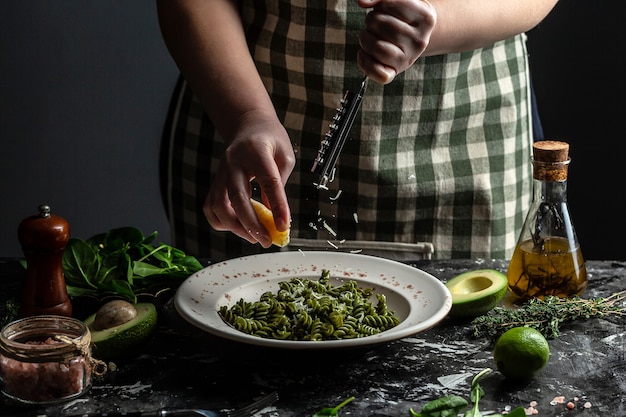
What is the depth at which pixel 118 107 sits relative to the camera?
2.55m

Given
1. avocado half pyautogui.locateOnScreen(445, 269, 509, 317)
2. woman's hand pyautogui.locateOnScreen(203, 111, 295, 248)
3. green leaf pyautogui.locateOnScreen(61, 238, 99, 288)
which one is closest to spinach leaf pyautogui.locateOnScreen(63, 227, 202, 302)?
green leaf pyautogui.locateOnScreen(61, 238, 99, 288)

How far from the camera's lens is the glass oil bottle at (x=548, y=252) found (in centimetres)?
145

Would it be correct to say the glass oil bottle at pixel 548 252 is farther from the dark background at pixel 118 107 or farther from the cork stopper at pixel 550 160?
the dark background at pixel 118 107

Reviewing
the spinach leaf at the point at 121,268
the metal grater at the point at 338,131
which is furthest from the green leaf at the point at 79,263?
the metal grater at the point at 338,131

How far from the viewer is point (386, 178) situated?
1.84m

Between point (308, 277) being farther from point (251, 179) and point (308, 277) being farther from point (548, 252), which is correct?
point (548, 252)

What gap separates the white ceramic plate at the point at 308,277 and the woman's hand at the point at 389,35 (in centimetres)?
32

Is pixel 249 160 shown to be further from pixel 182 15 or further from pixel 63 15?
pixel 63 15

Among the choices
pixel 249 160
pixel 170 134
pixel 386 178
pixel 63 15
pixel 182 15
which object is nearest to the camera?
pixel 249 160

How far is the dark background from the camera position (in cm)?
248

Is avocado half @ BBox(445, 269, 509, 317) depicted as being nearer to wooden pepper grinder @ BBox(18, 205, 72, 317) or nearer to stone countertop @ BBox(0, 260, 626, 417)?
stone countertop @ BBox(0, 260, 626, 417)

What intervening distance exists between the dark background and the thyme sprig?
4.09 ft

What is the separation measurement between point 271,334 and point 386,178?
2.18ft

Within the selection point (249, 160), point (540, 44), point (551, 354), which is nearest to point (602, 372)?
point (551, 354)
